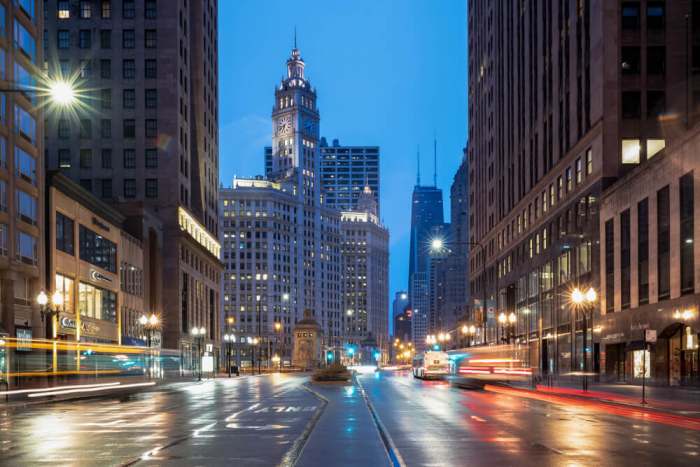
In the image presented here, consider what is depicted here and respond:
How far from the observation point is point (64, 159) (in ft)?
330

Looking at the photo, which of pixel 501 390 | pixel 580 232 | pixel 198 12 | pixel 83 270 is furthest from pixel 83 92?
pixel 501 390

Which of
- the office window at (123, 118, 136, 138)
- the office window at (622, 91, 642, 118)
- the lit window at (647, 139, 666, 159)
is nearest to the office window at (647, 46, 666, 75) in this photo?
the office window at (622, 91, 642, 118)

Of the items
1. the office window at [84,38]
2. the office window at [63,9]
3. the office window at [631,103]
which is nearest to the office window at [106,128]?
the office window at [84,38]

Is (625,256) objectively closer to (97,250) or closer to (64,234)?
(64,234)

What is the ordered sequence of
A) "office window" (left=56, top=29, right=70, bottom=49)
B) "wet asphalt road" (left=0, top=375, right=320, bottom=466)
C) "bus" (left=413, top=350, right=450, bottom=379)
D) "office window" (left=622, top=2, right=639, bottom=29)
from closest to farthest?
"wet asphalt road" (left=0, top=375, right=320, bottom=466) < "office window" (left=622, top=2, right=639, bottom=29) < "bus" (left=413, top=350, right=450, bottom=379) < "office window" (left=56, top=29, right=70, bottom=49)

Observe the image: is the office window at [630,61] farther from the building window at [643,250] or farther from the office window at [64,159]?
the office window at [64,159]

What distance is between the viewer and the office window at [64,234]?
2601 inches

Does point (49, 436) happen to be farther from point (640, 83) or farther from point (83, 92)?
point (83, 92)

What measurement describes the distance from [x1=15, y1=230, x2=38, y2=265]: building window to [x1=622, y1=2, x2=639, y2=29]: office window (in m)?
46.8

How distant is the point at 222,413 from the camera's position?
32.0m

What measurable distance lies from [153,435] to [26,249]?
40030 millimetres

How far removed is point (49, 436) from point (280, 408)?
13285mm

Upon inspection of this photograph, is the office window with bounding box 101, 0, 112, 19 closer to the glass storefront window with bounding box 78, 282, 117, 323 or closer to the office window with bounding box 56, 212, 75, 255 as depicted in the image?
the glass storefront window with bounding box 78, 282, 117, 323

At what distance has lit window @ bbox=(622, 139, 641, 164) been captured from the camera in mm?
64188
